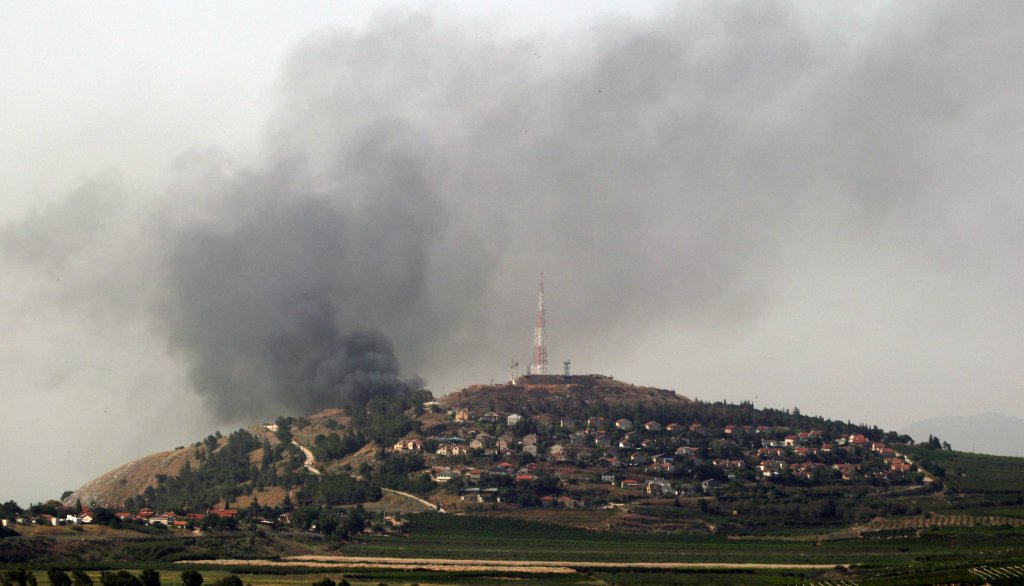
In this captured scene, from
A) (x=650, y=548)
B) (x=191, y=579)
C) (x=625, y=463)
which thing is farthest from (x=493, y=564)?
(x=625, y=463)

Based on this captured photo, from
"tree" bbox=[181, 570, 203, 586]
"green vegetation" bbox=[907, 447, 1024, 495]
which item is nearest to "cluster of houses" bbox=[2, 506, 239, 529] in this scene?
"tree" bbox=[181, 570, 203, 586]

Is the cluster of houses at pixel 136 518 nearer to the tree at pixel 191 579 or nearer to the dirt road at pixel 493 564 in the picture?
the dirt road at pixel 493 564

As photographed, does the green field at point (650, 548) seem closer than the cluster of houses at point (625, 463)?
Yes

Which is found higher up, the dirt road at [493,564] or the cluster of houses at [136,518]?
the cluster of houses at [136,518]

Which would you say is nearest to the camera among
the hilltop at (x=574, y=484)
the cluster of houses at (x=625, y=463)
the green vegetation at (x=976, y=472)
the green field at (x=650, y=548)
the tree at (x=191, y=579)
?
the tree at (x=191, y=579)

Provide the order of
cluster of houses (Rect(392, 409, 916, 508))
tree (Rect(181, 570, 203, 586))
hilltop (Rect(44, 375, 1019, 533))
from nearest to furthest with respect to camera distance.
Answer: tree (Rect(181, 570, 203, 586)) → hilltop (Rect(44, 375, 1019, 533)) → cluster of houses (Rect(392, 409, 916, 508))

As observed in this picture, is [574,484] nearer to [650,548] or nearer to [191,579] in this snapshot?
[650,548]

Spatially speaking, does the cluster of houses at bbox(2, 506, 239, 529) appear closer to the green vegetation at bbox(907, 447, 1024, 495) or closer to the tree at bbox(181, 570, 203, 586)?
the tree at bbox(181, 570, 203, 586)

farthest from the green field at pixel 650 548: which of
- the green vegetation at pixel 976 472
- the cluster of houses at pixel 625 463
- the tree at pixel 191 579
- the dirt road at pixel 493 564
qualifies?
the cluster of houses at pixel 625 463
